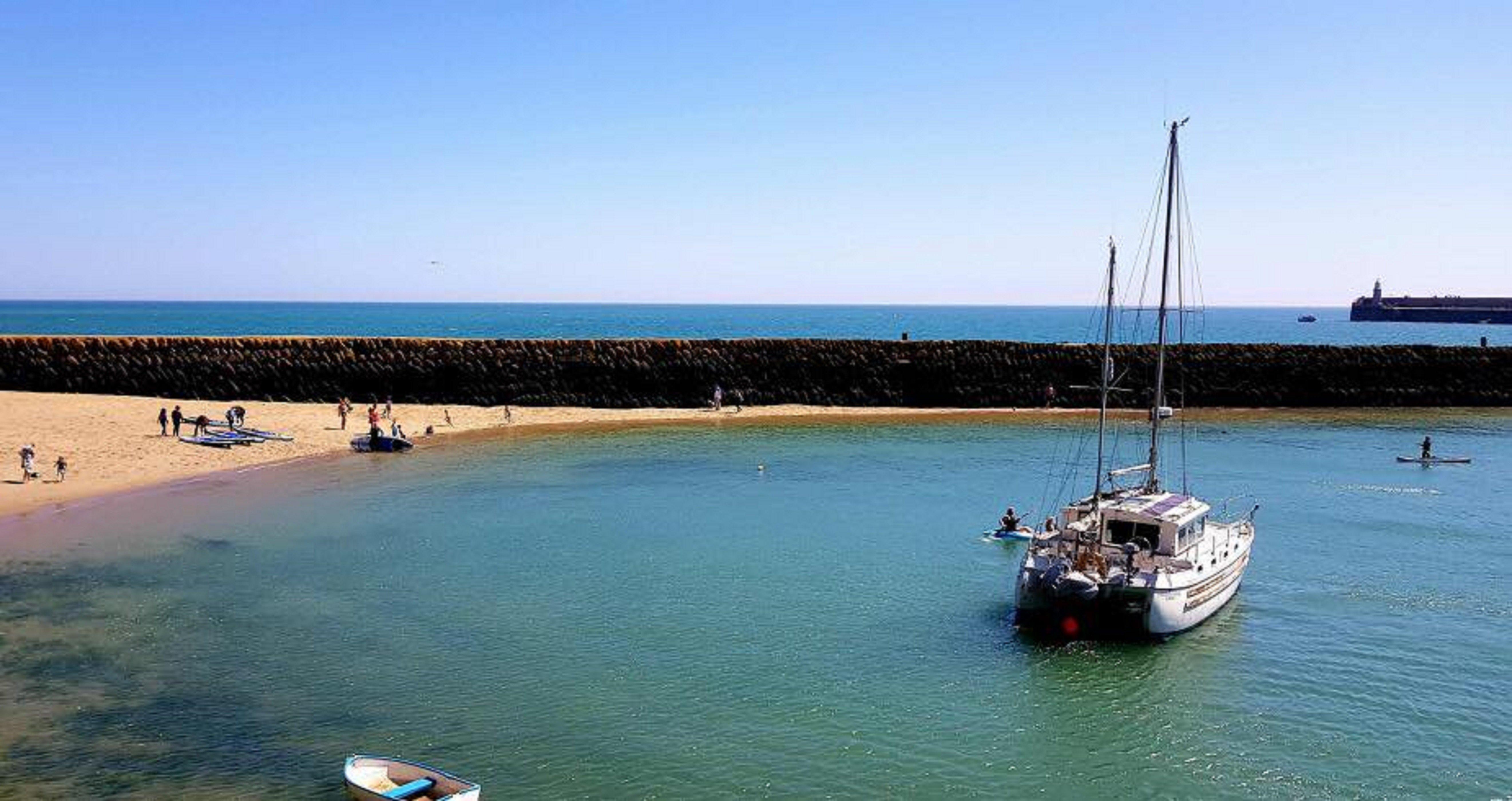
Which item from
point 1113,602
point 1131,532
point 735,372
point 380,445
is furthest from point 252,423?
point 1113,602

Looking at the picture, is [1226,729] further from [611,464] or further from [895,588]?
[611,464]

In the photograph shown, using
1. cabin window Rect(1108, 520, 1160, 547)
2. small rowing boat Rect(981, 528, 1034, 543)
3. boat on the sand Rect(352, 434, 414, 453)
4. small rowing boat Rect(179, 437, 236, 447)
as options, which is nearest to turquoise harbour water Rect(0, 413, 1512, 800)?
small rowing boat Rect(981, 528, 1034, 543)

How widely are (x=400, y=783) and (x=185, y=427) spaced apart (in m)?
40.3

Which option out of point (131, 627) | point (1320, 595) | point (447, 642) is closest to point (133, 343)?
point (131, 627)

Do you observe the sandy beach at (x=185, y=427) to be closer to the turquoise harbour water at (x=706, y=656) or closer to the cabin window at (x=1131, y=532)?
the turquoise harbour water at (x=706, y=656)

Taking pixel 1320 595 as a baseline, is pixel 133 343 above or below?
above

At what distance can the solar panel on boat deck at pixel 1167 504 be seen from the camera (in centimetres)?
2464

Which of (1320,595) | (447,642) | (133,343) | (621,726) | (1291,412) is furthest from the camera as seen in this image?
(1291,412)

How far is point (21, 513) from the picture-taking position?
109 ft

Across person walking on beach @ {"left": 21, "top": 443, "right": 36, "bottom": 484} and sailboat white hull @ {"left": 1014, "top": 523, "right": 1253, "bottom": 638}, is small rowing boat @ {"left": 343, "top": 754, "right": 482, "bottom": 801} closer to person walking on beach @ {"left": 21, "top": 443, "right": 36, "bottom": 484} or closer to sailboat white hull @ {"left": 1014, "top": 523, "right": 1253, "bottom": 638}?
sailboat white hull @ {"left": 1014, "top": 523, "right": 1253, "bottom": 638}

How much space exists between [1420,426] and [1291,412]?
7322 millimetres

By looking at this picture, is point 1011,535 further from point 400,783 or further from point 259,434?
point 259,434

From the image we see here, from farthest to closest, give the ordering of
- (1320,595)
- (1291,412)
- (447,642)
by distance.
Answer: (1291,412) → (1320,595) → (447,642)

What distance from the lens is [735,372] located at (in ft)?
212
